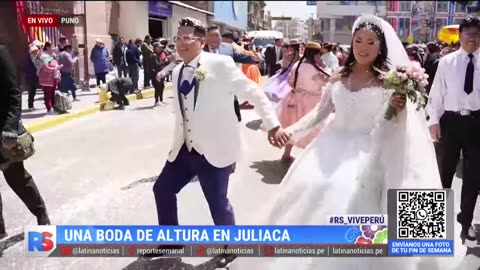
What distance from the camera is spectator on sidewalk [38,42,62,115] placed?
10.8 meters

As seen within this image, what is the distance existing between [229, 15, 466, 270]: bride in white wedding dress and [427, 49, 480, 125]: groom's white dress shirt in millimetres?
984

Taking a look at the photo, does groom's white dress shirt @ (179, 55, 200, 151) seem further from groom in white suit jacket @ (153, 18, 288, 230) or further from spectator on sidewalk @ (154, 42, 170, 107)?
spectator on sidewalk @ (154, 42, 170, 107)

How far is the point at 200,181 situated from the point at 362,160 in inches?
45.9

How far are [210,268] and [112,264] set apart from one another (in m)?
0.68

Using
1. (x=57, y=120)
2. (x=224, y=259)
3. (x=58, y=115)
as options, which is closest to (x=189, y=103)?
(x=224, y=259)

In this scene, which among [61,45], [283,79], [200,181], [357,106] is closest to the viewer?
[357,106]

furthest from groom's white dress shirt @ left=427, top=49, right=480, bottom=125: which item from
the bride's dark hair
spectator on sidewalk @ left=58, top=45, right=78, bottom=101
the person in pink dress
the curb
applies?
spectator on sidewalk @ left=58, top=45, right=78, bottom=101

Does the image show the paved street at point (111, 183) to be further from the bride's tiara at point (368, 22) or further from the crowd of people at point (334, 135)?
the bride's tiara at point (368, 22)

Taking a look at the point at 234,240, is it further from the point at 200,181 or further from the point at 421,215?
the point at 421,215

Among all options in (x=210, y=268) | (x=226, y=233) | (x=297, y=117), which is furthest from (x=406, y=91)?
(x=297, y=117)

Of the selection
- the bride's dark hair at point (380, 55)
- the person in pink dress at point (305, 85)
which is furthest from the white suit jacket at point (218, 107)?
the person in pink dress at point (305, 85)

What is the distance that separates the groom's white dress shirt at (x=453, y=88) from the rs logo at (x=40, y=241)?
119 inches

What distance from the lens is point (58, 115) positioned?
10484mm

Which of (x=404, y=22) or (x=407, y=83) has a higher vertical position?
(x=404, y=22)
